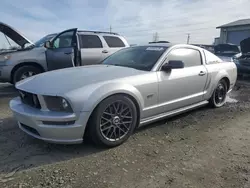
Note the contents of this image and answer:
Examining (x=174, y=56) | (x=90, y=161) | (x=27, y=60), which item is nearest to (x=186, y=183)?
(x=90, y=161)

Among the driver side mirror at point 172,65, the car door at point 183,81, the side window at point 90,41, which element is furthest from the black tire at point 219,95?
the side window at point 90,41

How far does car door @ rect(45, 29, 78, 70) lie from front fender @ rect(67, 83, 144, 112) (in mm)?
3571

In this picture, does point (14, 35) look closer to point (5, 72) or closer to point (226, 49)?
point (5, 72)

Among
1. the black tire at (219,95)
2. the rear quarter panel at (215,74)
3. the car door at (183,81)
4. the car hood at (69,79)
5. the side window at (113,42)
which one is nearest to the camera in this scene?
the car hood at (69,79)

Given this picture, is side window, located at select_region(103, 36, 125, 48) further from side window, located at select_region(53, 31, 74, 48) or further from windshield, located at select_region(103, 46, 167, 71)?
windshield, located at select_region(103, 46, 167, 71)

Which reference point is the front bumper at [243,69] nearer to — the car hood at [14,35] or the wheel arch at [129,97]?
the wheel arch at [129,97]

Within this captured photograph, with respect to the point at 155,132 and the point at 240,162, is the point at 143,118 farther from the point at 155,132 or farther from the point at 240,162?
the point at 240,162

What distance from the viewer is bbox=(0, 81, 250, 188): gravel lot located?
2410 mm

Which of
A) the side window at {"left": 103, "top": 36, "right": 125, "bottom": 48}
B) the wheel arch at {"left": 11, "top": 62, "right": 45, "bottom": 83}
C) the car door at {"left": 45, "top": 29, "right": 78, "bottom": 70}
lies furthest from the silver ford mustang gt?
the wheel arch at {"left": 11, "top": 62, "right": 45, "bottom": 83}

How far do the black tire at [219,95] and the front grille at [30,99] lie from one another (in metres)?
3.60

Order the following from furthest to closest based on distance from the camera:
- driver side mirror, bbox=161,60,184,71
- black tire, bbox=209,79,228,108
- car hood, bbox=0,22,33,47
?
car hood, bbox=0,22,33,47 < black tire, bbox=209,79,228,108 < driver side mirror, bbox=161,60,184,71

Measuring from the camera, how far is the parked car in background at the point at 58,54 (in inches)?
249

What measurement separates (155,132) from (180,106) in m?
0.72

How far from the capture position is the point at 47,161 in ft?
9.12
